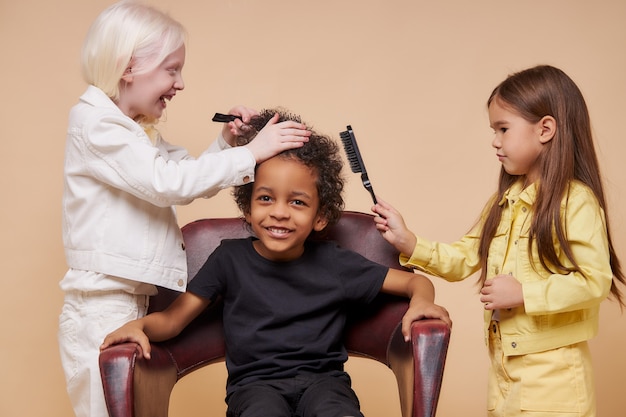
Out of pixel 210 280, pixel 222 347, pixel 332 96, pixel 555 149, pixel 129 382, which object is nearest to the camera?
Result: pixel 129 382

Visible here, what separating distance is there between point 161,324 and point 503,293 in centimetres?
90

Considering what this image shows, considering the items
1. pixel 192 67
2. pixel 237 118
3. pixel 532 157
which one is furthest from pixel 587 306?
pixel 192 67

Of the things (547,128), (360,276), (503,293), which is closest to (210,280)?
(360,276)

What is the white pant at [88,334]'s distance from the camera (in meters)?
2.32

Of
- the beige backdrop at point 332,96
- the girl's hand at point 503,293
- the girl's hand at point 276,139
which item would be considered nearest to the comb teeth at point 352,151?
the girl's hand at point 276,139

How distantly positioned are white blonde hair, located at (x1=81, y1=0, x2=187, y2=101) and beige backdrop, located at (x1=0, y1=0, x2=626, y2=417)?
1.01 metres

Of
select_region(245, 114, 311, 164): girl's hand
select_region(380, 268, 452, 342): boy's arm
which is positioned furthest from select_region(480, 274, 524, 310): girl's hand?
select_region(245, 114, 311, 164): girl's hand

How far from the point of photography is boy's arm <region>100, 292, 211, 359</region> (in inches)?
84.2

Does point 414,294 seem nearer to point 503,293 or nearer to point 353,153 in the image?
point 503,293

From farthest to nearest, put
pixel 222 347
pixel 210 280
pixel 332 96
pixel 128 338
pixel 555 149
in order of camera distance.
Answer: pixel 332 96
pixel 222 347
pixel 210 280
pixel 555 149
pixel 128 338

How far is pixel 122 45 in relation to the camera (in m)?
2.37

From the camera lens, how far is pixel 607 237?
90.4 inches

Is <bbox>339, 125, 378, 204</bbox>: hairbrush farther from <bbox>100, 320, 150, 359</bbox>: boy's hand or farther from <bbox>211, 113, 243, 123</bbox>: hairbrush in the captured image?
<bbox>100, 320, 150, 359</bbox>: boy's hand

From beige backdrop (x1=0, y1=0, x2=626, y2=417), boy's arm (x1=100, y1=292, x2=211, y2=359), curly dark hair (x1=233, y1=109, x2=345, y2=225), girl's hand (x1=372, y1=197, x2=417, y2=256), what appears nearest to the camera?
boy's arm (x1=100, y1=292, x2=211, y2=359)
